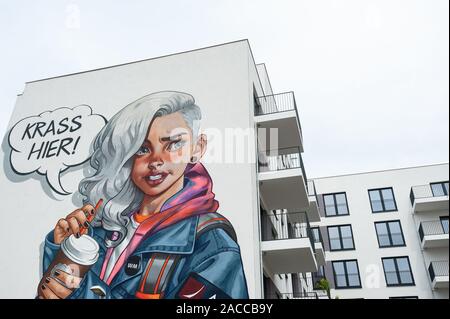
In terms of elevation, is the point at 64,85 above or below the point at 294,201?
above

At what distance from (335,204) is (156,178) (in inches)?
802

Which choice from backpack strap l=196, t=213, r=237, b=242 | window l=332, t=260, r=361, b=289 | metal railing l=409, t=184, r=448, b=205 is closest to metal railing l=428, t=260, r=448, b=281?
metal railing l=409, t=184, r=448, b=205

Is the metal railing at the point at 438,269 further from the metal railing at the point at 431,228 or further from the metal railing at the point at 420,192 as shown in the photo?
the metal railing at the point at 420,192

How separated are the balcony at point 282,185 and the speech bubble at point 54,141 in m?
6.79

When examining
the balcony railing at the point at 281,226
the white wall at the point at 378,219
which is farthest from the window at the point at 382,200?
the balcony railing at the point at 281,226

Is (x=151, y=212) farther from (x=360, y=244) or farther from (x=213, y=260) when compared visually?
(x=360, y=244)

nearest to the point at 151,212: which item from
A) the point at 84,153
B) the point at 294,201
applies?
the point at 84,153

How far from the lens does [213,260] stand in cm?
1328

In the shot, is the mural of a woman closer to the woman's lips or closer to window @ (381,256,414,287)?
the woman's lips

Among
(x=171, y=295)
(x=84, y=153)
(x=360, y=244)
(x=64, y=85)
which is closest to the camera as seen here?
(x=171, y=295)

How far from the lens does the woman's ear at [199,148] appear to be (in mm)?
15320

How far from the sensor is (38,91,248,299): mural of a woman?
521 inches

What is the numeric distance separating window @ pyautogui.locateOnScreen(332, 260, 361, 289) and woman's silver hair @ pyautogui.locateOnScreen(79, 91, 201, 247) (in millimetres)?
18833
